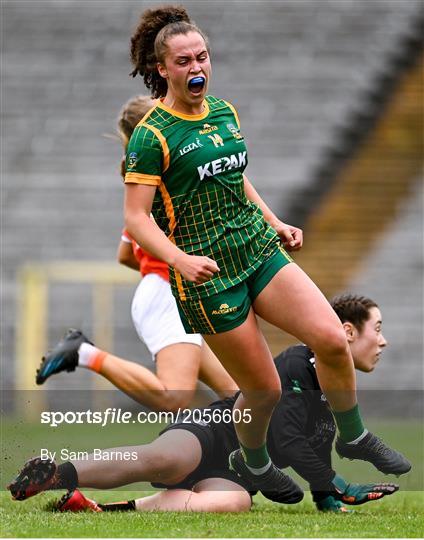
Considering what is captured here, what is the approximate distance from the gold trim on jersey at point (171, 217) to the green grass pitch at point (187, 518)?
0.85m

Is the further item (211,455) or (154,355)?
(154,355)

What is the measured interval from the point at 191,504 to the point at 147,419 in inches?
29.2

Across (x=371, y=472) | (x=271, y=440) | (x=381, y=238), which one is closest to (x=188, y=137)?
(x=271, y=440)

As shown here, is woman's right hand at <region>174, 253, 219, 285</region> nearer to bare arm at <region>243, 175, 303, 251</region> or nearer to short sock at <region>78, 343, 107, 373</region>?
bare arm at <region>243, 175, 303, 251</region>

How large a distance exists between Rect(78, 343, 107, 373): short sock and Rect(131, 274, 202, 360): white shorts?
27 cm

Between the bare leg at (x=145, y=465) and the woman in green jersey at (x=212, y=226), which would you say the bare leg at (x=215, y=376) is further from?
the woman in green jersey at (x=212, y=226)

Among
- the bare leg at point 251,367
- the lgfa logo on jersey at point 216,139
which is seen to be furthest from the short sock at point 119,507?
the lgfa logo on jersey at point 216,139

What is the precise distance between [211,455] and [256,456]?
1.01ft

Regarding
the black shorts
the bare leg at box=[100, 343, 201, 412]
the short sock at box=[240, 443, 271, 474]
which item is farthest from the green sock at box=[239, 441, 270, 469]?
the bare leg at box=[100, 343, 201, 412]

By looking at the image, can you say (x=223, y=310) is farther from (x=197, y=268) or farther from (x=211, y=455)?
(x=211, y=455)

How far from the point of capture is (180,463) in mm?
5062

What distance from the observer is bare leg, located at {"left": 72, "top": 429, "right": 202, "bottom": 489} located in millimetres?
4969

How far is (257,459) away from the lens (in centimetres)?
497

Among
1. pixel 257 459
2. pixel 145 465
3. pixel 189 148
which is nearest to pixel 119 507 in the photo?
pixel 145 465
